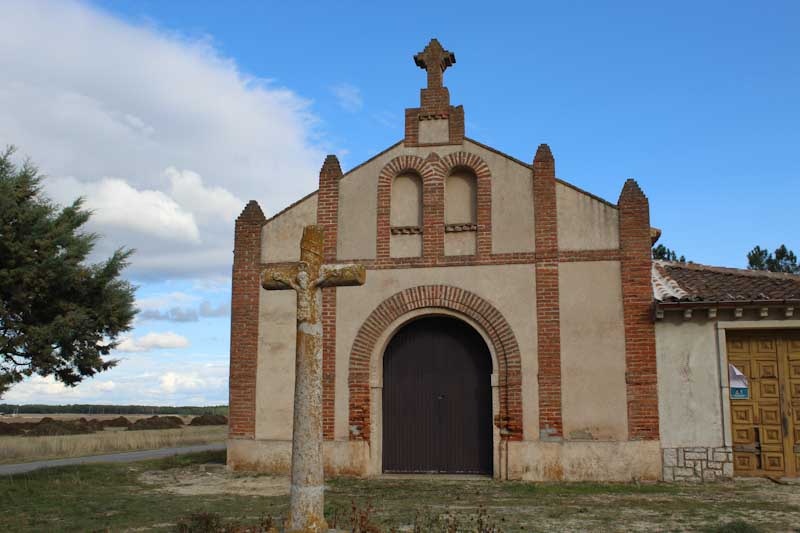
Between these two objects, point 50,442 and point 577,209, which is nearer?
point 577,209

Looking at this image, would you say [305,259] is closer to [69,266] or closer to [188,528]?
[188,528]

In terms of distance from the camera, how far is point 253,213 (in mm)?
15656

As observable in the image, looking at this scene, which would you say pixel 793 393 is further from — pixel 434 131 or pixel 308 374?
pixel 308 374

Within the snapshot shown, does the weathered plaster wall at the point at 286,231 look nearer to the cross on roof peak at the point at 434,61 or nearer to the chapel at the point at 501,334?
the chapel at the point at 501,334

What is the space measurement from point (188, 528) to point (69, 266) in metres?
8.66

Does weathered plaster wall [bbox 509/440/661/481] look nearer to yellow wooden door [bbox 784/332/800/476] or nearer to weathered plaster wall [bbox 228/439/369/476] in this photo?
yellow wooden door [bbox 784/332/800/476]

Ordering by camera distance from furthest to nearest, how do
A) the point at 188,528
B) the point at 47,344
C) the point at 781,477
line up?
1. the point at 47,344
2. the point at 781,477
3. the point at 188,528

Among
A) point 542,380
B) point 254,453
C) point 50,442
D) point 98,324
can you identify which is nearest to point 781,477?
point 542,380

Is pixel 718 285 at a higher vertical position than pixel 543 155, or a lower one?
lower

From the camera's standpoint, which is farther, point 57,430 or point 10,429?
point 10,429

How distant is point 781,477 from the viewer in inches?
517

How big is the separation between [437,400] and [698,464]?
16.3 ft

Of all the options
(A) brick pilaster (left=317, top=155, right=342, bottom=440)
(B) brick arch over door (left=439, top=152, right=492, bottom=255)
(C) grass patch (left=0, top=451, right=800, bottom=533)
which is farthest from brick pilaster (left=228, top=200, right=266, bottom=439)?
(B) brick arch over door (left=439, top=152, right=492, bottom=255)

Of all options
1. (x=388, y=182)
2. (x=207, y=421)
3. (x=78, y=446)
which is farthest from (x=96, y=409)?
(x=388, y=182)
